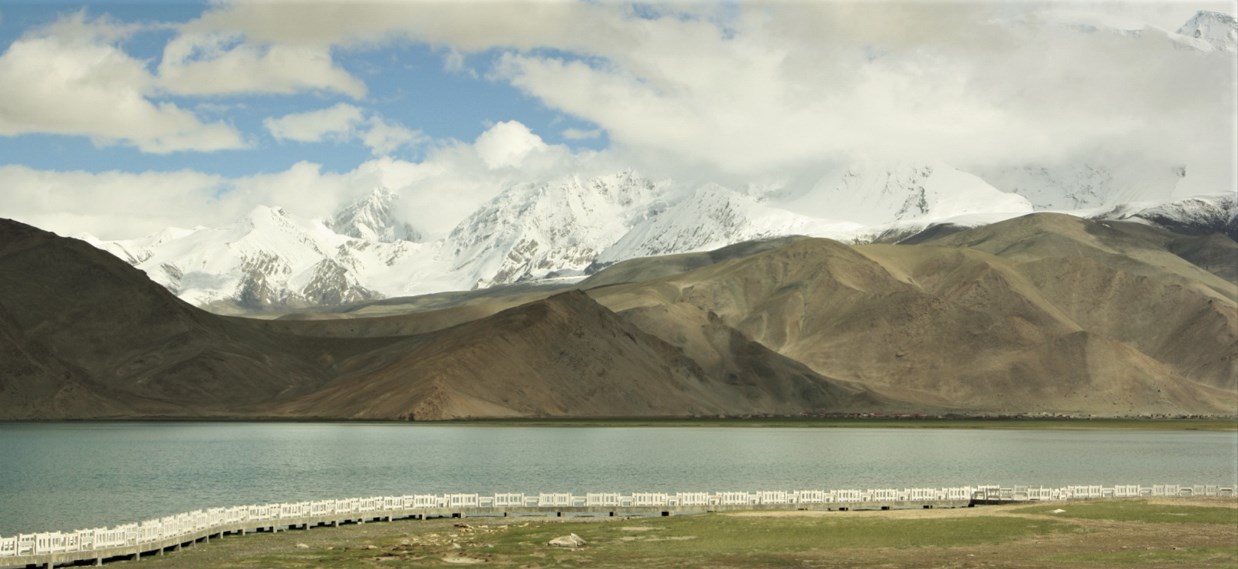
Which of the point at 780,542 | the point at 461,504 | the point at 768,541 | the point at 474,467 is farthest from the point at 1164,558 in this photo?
the point at 474,467

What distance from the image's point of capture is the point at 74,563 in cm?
6450

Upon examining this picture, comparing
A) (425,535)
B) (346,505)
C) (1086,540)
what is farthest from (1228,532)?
(346,505)

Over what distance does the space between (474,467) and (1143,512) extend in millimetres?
64841

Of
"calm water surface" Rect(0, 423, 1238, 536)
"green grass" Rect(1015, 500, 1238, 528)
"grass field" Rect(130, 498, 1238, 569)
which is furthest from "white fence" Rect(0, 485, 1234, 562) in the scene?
"calm water surface" Rect(0, 423, 1238, 536)

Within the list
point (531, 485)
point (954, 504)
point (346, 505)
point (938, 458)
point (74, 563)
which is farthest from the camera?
point (938, 458)

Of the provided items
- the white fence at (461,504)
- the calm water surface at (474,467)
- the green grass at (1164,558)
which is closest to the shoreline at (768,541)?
the green grass at (1164,558)

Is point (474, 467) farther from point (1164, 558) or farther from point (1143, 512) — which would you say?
point (1164, 558)

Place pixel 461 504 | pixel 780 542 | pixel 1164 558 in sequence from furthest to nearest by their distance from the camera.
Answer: pixel 461 504
pixel 780 542
pixel 1164 558

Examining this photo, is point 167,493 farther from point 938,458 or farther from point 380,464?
point 938,458

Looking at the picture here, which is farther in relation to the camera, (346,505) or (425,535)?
(346,505)

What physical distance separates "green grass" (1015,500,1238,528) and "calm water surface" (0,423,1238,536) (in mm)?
28697

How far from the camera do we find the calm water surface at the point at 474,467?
106 m

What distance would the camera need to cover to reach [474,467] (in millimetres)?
137500

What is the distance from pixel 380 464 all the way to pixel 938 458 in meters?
57.4
